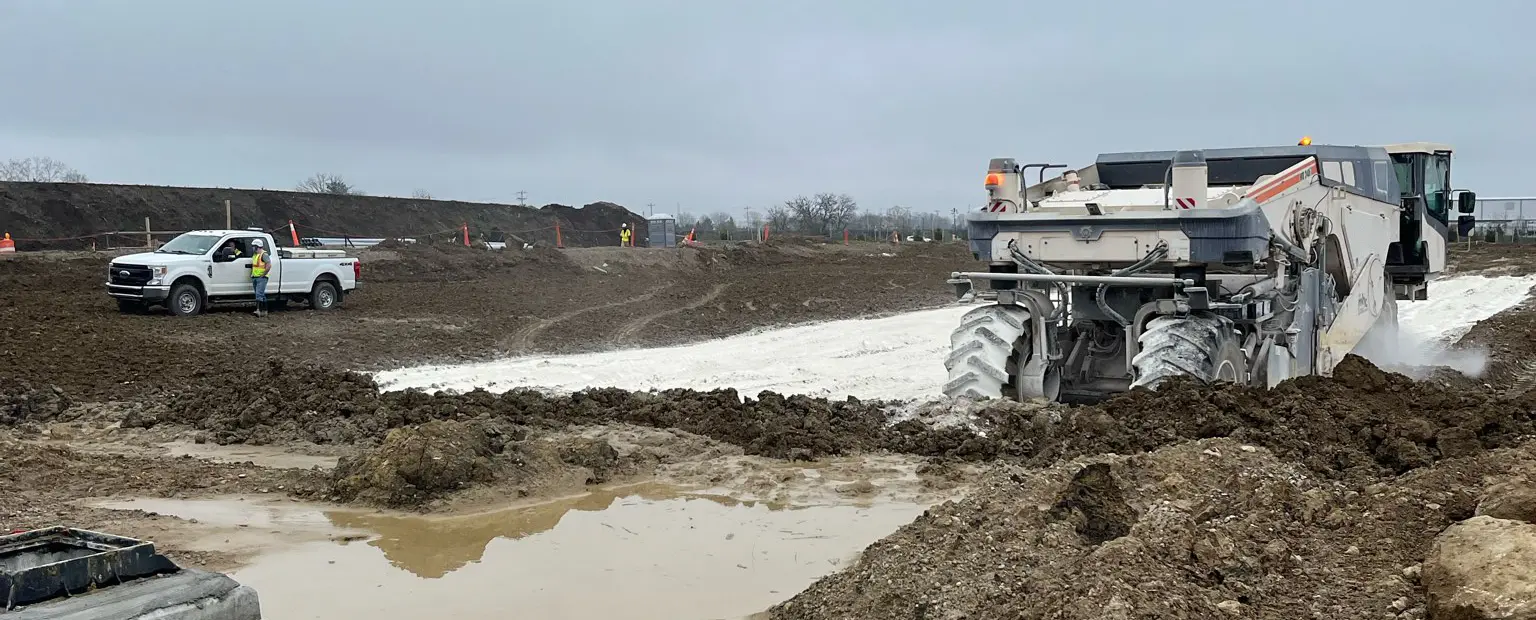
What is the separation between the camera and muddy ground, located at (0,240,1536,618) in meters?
4.97

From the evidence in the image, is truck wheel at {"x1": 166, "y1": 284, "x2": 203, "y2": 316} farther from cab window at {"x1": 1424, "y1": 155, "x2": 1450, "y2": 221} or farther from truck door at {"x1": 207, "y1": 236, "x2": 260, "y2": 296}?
cab window at {"x1": 1424, "y1": 155, "x2": 1450, "y2": 221}

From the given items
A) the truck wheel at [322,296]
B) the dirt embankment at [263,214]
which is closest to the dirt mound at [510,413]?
the truck wheel at [322,296]

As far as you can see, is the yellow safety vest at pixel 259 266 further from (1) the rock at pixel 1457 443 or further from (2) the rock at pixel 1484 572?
(2) the rock at pixel 1484 572

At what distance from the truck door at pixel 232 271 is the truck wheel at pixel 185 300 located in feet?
0.83

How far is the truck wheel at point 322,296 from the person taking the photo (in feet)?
78.2

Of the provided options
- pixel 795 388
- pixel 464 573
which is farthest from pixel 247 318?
pixel 464 573

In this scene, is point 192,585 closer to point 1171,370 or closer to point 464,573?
point 464,573

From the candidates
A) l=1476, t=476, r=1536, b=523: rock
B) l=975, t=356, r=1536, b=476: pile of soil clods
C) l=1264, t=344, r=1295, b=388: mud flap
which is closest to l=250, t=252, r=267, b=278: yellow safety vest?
l=975, t=356, r=1536, b=476: pile of soil clods

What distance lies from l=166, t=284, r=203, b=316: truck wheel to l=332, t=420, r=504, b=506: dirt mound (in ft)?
48.5

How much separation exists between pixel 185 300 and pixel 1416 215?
65.1 feet

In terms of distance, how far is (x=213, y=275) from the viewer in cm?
2205

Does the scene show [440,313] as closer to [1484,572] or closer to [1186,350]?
[1186,350]

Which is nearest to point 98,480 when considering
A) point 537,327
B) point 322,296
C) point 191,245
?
point 537,327

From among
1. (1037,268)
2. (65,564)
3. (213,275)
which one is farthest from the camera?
(213,275)
